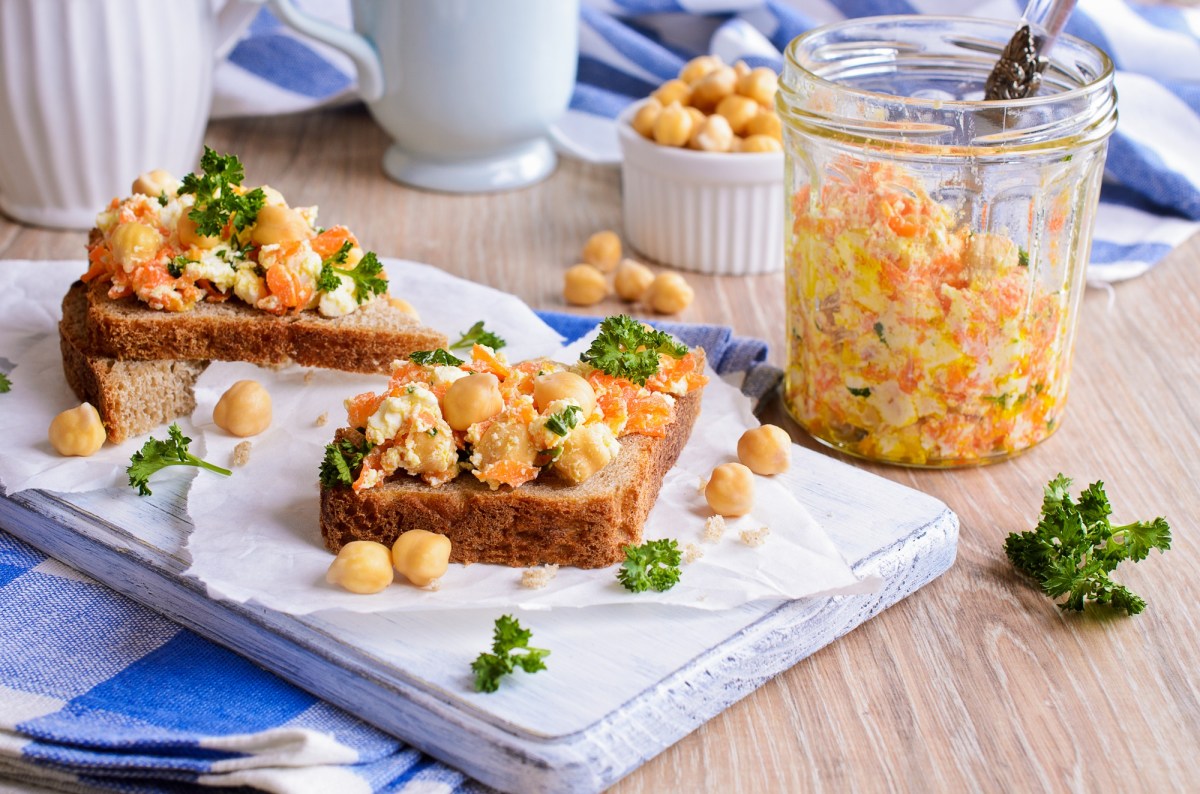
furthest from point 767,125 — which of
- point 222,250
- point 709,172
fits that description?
point 222,250

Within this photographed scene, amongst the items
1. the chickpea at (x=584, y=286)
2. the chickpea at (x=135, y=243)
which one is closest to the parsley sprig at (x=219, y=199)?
the chickpea at (x=135, y=243)

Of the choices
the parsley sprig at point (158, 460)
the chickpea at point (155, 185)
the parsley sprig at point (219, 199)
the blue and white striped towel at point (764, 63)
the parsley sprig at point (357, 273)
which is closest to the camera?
the parsley sprig at point (158, 460)

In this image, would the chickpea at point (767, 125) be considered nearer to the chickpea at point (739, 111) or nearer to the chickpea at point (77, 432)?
the chickpea at point (739, 111)

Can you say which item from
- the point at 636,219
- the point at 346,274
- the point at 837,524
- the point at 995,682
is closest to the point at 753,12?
the point at 636,219

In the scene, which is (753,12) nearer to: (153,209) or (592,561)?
(153,209)

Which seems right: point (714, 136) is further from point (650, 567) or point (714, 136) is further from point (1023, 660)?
point (1023, 660)
